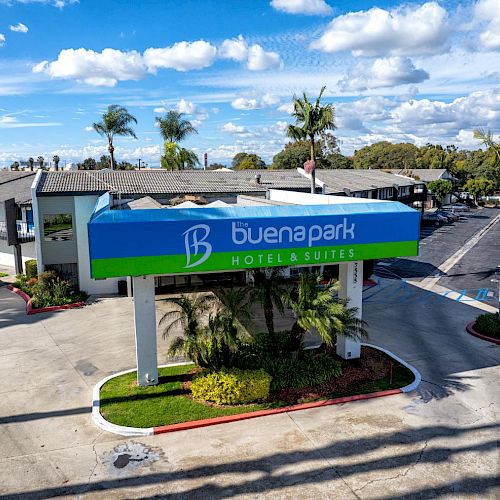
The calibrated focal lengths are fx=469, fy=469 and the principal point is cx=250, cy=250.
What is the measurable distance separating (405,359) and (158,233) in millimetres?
11746

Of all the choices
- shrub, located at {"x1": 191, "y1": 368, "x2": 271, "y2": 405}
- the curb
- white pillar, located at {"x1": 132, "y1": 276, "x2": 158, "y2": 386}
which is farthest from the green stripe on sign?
the curb

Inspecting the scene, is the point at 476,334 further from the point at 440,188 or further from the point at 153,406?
the point at 440,188

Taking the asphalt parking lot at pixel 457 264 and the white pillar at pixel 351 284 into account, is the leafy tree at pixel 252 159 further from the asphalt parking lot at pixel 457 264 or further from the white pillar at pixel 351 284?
the white pillar at pixel 351 284

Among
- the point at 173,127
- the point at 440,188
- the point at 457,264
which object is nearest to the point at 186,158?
the point at 173,127

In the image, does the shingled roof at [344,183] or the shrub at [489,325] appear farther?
the shingled roof at [344,183]

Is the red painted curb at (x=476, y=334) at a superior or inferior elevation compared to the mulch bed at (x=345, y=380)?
inferior

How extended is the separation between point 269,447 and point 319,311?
486 centimetres

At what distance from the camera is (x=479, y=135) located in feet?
82.3

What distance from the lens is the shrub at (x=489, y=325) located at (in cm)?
2238

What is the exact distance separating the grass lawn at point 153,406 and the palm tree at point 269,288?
3401mm

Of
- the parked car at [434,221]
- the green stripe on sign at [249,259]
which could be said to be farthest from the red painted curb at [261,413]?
the parked car at [434,221]

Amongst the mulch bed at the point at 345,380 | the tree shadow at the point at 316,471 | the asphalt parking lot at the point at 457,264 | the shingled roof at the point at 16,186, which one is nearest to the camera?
the tree shadow at the point at 316,471

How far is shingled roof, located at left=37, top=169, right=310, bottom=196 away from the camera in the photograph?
30547 millimetres

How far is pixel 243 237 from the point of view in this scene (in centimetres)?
1586
